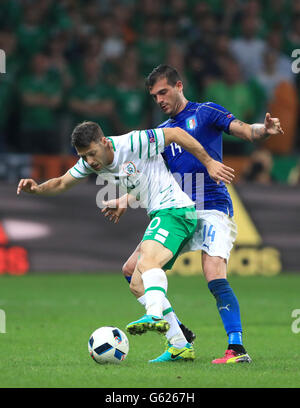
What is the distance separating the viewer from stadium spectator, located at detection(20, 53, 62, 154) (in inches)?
574

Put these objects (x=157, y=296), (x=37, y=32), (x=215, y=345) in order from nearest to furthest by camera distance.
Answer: (x=157, y=296), (x=215, y=345), (x=37, y=32)

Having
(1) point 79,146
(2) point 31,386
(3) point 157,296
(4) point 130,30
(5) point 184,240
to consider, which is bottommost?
(2) point 31,386

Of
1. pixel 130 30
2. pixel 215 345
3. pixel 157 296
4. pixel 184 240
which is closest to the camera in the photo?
pixel 157 296

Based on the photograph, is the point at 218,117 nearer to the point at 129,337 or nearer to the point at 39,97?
the point at 129,337

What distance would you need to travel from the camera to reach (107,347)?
21.0 feet

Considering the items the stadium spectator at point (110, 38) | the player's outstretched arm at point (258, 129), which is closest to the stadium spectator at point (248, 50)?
the stadium spectator at point (110, 38)

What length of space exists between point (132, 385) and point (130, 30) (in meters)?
12.0

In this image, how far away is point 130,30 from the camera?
1664cm

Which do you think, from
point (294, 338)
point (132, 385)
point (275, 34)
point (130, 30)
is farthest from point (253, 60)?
point (132, 385)

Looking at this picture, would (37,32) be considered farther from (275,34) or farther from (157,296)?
(157,296)

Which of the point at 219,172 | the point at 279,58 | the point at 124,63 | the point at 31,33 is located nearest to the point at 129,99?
the point at 124,63

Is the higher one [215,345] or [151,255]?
[151,255]

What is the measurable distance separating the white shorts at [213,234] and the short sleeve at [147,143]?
2.25 feet

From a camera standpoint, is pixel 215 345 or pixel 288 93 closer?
pixel 215 345
